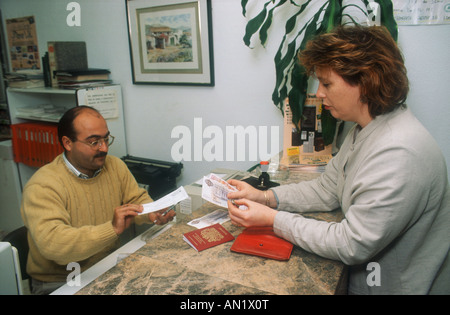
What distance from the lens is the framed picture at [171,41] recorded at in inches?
88.3

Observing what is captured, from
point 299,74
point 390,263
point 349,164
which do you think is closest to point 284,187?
point 349,164

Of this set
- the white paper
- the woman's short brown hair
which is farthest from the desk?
the woman's short brown hair

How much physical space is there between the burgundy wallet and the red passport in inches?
2.3

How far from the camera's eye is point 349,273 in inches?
45.8

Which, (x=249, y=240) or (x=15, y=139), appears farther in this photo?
(x=15, y=139)

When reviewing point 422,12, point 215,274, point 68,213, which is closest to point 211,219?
point 215,274

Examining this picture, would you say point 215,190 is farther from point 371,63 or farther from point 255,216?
point 371,63

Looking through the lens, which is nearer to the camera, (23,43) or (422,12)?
(422,12)

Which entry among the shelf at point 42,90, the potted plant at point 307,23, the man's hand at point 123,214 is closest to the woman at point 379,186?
the man's hand at point 123,214

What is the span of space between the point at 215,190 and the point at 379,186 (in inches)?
22.9

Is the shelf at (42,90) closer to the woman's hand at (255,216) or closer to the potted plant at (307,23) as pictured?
the potted plant at (307,23)

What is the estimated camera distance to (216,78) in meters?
2.29

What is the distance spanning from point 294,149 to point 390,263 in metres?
0.97
